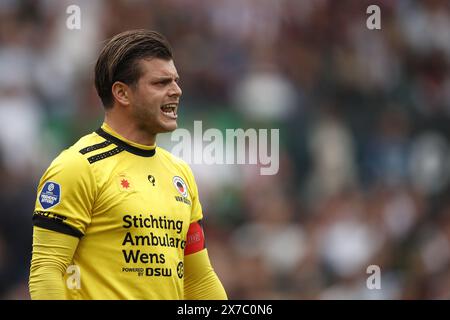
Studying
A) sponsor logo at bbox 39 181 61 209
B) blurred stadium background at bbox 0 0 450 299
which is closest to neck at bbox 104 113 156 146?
sponsor logo at bbox 39 181 61 209

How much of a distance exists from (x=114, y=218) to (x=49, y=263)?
13.7 inches

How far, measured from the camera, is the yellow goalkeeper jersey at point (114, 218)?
13.1 ft

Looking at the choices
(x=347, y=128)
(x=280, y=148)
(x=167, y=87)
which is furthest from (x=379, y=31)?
(x=167, y=87)

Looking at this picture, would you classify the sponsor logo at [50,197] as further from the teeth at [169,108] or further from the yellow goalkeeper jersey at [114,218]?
the teeth at [169,108]

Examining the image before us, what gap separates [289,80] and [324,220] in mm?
1870

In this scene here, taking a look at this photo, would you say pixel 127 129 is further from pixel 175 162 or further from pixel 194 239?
pixel 194 239

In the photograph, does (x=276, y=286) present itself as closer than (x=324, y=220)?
Yes

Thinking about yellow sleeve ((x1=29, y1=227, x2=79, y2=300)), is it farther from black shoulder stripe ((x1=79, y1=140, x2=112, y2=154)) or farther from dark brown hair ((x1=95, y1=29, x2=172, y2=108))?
dark brown hair ((x1=95, y1=29, x2=172, y2=108))

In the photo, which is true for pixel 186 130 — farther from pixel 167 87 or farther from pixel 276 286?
pixel 167 87

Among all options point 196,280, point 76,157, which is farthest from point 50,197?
point 196,280

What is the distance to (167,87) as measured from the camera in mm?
4336

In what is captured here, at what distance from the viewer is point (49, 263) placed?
12.8 feet

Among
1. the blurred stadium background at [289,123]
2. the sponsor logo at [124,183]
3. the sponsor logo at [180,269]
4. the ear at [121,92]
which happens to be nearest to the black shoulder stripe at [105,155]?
the sponsor logo at [124,183]

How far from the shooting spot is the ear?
4289mm
